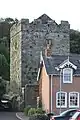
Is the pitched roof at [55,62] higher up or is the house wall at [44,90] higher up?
the pitched roof at [55,62]

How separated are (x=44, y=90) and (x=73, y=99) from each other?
441 centimetres

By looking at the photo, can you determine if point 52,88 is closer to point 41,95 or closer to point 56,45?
point 41,95

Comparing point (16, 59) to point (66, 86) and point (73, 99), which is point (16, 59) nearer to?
point (66, 86)

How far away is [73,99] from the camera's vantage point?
52.7m

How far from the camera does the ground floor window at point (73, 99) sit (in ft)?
172

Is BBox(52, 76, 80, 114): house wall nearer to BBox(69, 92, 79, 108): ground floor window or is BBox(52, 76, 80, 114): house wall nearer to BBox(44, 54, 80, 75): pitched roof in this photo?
BBox(69, 92, 79, 108): ground floor window

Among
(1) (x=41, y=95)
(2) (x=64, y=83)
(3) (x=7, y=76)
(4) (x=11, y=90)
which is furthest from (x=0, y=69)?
(2) (x=64, y=83)

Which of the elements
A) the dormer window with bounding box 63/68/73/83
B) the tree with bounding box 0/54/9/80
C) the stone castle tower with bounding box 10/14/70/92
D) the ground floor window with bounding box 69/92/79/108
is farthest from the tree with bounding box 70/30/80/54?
the ground floor window with bounding box 69/92/79/108

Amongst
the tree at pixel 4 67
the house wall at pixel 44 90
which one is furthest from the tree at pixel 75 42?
the house wall at pixel 44 90

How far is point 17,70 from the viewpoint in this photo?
72.7 metres

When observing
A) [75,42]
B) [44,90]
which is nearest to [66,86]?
[44,90]

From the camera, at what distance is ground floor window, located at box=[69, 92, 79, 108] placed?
5250cm

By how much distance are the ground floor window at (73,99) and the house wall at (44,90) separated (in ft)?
8.77

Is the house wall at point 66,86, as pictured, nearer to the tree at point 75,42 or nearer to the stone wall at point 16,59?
the stone wall at point 16,59
